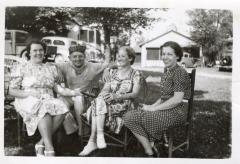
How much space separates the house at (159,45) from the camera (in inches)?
49.7

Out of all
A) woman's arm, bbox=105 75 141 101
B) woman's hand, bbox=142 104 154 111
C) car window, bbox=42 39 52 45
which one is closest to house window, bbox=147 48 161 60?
woman's arm, bbox=105 75 141 101

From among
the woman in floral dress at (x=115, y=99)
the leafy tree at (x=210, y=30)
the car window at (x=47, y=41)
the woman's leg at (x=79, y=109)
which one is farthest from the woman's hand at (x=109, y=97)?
the leafy tree at (x=210, y=30)

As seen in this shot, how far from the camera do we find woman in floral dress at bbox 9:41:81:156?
1.27 metres

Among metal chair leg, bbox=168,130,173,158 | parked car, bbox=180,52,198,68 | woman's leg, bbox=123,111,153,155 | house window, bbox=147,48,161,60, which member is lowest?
metal chair leg, bbox=168,130,173,158

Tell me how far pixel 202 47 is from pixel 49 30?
2.19ft

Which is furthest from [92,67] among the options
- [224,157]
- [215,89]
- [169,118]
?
[224,157]

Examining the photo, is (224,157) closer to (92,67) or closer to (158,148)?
(158,148)

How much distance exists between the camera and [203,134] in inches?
51.8

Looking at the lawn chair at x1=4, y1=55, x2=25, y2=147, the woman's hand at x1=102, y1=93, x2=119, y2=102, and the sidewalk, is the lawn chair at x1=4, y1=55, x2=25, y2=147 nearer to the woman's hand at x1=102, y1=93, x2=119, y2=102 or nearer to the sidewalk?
the woman's hand at x1=102, y1=93, x2=119, y2=102

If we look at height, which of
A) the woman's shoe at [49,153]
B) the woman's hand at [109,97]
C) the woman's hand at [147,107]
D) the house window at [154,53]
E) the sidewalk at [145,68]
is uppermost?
the house window at [154,53]

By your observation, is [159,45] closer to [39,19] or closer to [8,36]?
[39,19]

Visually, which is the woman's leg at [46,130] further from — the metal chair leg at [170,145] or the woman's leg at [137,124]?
the metal chair leg at [170,145]

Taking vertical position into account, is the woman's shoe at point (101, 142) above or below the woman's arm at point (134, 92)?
below

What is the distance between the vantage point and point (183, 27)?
4.24 ft
